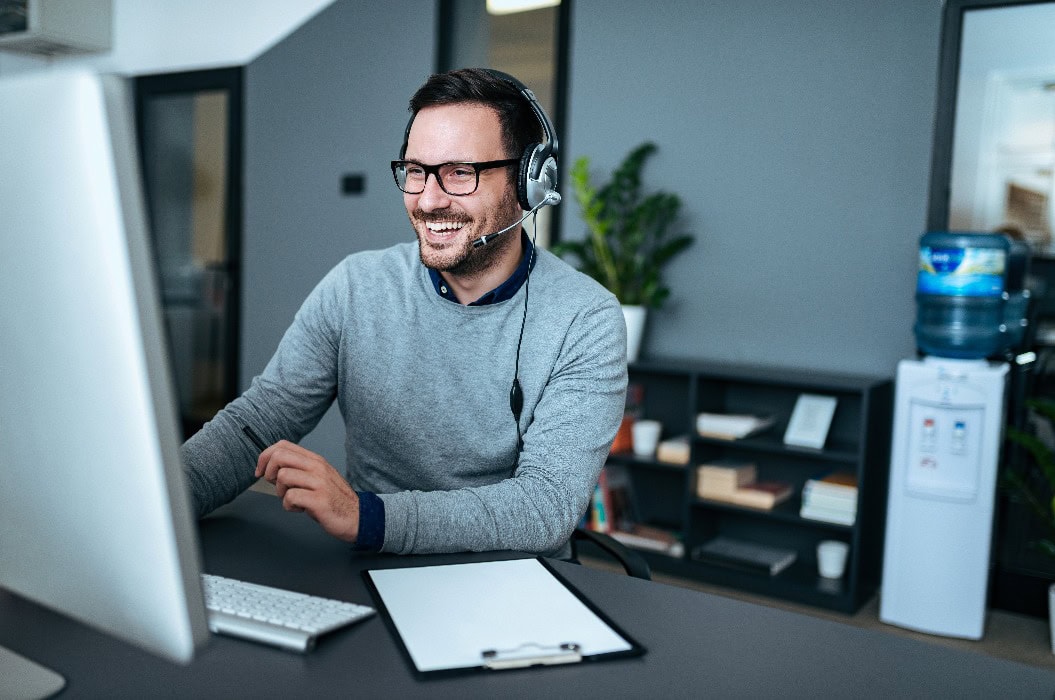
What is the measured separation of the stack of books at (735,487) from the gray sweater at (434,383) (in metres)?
1.94

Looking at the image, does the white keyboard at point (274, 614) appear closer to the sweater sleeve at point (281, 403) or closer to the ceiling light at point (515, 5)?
the sweater sleeve at point (281, 403)

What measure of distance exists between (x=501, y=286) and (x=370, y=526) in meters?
0.59

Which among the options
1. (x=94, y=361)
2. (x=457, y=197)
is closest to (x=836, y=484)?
(x=457, y=197)

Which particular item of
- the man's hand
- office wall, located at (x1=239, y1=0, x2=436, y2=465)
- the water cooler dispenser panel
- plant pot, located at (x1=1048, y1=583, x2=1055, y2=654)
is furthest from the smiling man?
office wall, located at (x1=239, y1=0, x2=436, y2=465)

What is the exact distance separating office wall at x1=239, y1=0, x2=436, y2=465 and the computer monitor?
3.70m

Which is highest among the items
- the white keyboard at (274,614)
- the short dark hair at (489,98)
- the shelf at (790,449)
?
the short dark hair at (489,98)

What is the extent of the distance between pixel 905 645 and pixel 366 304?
1.03 m

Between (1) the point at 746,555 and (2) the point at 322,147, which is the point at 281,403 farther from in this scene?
(2) the point at 322,147

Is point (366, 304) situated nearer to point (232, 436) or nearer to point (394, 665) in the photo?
point (232, 436)

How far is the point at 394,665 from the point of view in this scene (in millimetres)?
823

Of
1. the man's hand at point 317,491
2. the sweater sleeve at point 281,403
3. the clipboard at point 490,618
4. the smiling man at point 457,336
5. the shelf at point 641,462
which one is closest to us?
the clipboard at point 490,618

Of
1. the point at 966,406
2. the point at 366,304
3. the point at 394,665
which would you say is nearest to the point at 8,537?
the point at 394,665

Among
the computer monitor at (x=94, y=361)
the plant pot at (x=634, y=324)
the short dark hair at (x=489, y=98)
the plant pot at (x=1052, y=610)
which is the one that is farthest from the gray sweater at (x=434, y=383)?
the plant pot at (x=1052, y=610)

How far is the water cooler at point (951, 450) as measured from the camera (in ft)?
9.51
